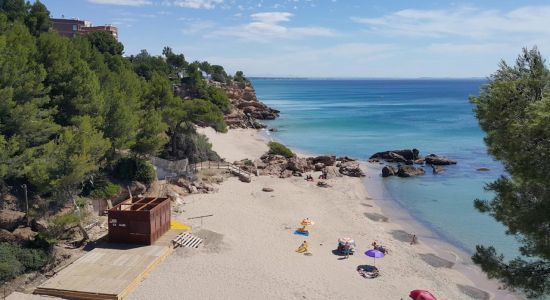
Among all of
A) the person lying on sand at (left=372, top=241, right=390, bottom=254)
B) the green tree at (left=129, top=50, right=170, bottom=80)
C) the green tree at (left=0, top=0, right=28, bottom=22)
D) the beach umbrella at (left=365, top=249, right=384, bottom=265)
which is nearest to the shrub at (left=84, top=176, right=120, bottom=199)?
the beach umbrella at (left=365, top=249, right=384, bottom=265)

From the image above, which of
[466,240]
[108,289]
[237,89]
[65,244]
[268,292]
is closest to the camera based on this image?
[108,289]

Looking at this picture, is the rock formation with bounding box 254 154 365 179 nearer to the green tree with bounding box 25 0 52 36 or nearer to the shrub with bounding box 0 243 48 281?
the shrub with bounding box 0 243 48 281

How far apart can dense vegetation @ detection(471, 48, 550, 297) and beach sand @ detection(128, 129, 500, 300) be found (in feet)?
25.6

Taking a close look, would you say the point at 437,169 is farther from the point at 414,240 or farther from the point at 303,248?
the point at 303,248

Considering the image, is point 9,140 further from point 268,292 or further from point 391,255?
point 391,255

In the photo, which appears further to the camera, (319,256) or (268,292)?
(319,256)

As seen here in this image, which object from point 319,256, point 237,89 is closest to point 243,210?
point 319,256

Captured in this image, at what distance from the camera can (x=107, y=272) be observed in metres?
17.3

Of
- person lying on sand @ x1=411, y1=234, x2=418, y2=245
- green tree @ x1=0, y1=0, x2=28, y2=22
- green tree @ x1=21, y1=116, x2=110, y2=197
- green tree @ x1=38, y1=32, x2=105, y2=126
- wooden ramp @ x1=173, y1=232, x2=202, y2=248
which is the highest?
green tree @ x1=0, y1=0, x2=28, y2=22

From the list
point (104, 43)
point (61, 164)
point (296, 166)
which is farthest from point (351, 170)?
point (104, 43)

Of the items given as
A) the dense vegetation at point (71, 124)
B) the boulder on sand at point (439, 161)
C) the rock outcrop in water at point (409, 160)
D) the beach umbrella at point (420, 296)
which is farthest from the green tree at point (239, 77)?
the beach umbrella at point (420, 296)

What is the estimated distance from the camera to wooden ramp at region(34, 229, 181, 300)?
1584 centimetres

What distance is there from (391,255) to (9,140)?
19.0 meters

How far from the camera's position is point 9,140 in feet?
62.8
